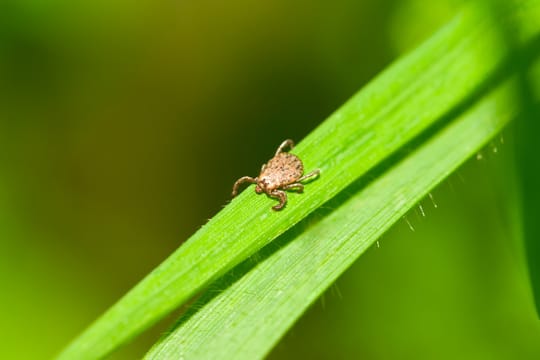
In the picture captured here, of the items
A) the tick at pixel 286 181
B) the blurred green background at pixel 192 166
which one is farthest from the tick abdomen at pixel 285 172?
the blurred green background at pixel 192 166

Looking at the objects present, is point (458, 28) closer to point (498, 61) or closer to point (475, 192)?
point (498, 61)

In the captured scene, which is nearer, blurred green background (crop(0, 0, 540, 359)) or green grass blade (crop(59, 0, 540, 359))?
green grass blade (crop(59, 0, 540, 359))

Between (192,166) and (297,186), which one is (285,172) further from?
(192,166)

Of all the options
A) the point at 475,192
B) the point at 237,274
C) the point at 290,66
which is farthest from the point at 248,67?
the point at 237,274

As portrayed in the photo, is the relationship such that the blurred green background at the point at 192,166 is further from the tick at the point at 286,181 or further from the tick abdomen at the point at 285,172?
the tick at the point at 286,181

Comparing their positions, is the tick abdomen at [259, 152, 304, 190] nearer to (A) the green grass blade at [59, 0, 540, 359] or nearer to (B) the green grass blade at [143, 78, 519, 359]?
(A) the green grass blade at [59, 0, 540, 359]

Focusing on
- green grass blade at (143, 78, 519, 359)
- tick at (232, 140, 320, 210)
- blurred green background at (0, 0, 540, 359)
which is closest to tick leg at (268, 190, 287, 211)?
tick at (232, 140, 320, 210)
